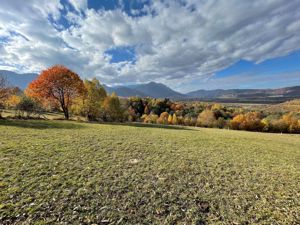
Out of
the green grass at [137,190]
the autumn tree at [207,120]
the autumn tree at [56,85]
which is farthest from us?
the autumn tree at [207,120]

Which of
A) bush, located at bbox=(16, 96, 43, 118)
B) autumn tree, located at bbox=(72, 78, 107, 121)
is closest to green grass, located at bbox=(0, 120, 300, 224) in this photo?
bush, located at bbox=(16, 96, 43, 118)

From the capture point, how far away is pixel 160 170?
783cm

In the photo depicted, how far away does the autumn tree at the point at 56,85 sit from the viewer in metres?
29.2

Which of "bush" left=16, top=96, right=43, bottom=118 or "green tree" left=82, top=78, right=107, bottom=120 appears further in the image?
"green tree" left=82, top=78, right=107, bottom=120

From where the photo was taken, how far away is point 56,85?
3019 cm

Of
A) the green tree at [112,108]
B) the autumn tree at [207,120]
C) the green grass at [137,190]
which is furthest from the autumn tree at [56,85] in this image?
the autumn tree at [207,120]

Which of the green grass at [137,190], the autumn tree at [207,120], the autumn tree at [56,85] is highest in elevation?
the autumn tree at [56,85]

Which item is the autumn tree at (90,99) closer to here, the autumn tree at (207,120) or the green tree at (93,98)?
the green tree at (93,98)

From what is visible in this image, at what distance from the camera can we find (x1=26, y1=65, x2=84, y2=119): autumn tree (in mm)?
29219

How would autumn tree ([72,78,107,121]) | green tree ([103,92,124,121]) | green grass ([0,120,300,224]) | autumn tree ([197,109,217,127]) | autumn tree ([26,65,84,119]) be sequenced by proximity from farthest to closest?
autumn tree ([197,109,217,127]) < green tree ([103,92,124,121]) < autumn tree ([72,78,107,121]) < autumn tree ([26,65,84,119]) < green grass ([0,120,300,224])

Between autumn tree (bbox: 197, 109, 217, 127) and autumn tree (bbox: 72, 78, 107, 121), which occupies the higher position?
autumn tree (bbox: 72, 78, 107, 121)

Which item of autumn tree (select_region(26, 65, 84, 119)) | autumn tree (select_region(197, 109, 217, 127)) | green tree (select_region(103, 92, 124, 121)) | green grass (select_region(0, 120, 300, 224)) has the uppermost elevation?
autumn tree (select_region(26, 65, 84, 119))

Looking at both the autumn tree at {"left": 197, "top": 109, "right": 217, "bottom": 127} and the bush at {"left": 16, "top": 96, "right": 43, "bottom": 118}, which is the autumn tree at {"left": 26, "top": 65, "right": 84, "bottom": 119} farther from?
the autumn tree at {"left": 197, "top": 109, "right": 217, "bottom": 127}

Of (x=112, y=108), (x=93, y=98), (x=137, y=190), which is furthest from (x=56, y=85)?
(x=137, y=190)
